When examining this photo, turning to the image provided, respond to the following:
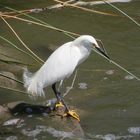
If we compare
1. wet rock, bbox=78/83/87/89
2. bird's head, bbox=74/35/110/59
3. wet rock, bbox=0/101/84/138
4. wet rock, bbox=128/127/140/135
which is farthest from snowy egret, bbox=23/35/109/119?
wet rock, bbox=78/83/87/89

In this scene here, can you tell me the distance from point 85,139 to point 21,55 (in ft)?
7.68

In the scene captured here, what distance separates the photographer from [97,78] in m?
5.73

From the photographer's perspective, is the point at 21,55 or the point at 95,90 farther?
the point at 21,55

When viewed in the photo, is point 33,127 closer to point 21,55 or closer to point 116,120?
point 116,120

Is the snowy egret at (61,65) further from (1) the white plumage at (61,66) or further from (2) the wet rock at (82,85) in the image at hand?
(2) the wet rock at (82,85)

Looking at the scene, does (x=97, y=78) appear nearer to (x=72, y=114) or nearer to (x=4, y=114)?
(x=72, y=114)

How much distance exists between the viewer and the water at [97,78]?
450 cm

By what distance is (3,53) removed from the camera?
21.0 ft

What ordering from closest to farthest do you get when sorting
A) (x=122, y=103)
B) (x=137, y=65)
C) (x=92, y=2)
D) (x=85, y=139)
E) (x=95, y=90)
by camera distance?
(x=85, y=139) → (x=122, y=103) → (x=95, y=90) → (x=137, y=65) → (x=92, y=2)

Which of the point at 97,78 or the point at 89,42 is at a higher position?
the point at 89,42

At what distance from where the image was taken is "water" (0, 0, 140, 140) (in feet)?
14.8

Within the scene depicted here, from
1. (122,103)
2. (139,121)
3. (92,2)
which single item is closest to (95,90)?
(122,103)

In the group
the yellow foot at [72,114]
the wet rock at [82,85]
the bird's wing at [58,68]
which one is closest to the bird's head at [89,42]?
the bird's wing at [58,68]

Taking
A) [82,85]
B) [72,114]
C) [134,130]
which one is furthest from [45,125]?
[82,85]
